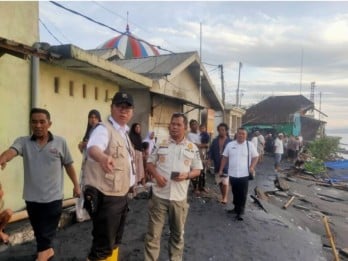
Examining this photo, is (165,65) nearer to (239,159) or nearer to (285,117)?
(239,159)

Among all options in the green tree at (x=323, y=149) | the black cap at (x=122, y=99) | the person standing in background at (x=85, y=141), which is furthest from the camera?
the green tree at (x=323, y=149)

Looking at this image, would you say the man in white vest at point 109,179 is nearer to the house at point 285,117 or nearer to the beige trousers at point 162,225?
the beige trousers at point 162,225

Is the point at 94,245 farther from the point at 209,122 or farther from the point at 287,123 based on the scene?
the point at 287,123

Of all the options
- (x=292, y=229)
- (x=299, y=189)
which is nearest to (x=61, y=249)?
(x=292, y=229)

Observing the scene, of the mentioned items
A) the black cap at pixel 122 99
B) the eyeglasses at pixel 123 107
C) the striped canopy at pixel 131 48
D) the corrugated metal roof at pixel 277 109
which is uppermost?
the striped canopy at pixel 131 48

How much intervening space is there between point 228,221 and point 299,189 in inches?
368

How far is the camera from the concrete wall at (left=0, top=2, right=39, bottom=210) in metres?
5.64

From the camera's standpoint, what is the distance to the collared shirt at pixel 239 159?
290 inches

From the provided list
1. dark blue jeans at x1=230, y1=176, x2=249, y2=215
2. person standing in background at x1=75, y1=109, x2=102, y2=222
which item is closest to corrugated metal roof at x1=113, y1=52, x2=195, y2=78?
dark blue jeans at x1=230, y1=176, x2=249, y2=215

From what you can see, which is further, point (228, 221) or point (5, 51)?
point (228, 221)

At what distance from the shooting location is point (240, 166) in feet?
24.1

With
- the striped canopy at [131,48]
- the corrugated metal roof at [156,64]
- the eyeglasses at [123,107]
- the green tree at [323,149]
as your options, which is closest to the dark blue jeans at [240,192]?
the eyeglasses at [123,107]

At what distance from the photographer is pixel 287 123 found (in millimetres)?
34094

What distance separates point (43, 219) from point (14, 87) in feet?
8.96
